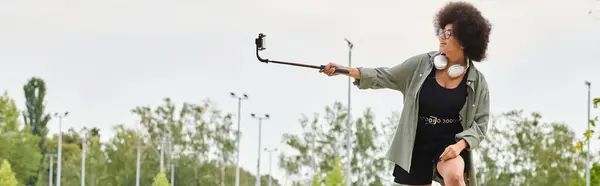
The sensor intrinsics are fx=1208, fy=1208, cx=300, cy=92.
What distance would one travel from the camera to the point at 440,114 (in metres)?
8.22

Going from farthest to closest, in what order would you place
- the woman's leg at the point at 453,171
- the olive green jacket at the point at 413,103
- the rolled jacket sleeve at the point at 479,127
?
the olive green jacket at the point at 413,103, the rolled jacket sleeve at the point at 479,127, the woman's leg at the point at 453,171

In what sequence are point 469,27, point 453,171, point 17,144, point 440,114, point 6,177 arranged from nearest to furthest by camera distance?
point 453,171 → point 440,114 → point 469,27 → point 6,177 → point 17,144

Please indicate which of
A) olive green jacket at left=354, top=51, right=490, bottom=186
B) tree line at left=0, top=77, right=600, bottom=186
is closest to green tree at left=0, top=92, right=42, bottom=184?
tree line at left=0, top=77, right=600, bottom=186

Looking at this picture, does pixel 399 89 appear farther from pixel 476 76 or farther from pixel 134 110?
pixel 134 110

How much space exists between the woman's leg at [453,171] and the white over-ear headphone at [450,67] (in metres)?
0.59

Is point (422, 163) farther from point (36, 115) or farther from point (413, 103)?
point (36, 115)

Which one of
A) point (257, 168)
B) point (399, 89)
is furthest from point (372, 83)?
point (257, 168)

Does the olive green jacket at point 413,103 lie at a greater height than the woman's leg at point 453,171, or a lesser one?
greater

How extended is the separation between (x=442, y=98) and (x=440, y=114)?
4.4 inches

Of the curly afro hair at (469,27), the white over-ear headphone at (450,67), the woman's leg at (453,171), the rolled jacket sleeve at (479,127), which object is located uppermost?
the curly afro hair at (469,27)

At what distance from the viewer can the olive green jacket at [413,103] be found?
27.0ft

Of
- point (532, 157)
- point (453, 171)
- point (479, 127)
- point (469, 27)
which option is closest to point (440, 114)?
point (479, 127)

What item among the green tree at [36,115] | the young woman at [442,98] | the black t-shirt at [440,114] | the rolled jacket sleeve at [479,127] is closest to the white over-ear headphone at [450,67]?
the young woman at [442,98]

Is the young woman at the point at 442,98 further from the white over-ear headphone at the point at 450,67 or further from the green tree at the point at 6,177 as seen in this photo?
the green tree at the point at 6,177
